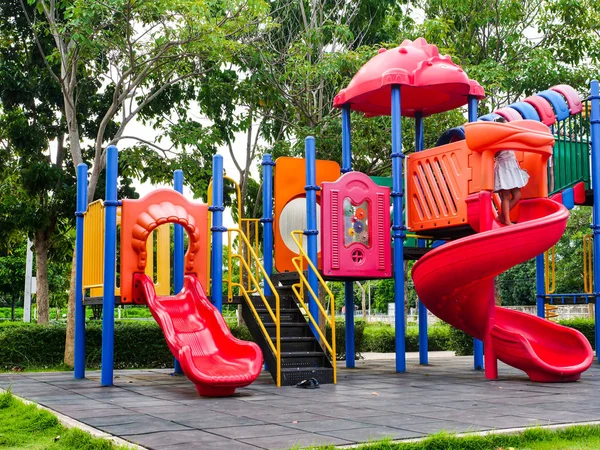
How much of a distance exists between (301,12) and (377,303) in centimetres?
5195

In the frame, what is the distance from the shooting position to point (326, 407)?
21.8 feet

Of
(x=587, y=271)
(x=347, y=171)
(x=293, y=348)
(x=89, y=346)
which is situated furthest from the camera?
(x=587, y=271)

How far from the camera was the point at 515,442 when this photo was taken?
489 centimetres

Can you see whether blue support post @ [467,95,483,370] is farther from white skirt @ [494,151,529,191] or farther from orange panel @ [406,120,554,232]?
white skirt @ [494,151,529,191]

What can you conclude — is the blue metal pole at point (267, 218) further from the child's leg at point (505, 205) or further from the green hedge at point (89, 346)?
the child's leg at point (505, 205)

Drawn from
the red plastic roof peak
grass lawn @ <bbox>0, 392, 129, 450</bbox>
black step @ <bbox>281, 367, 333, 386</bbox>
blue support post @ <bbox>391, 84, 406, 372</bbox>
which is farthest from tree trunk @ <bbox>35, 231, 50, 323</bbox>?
grass lawn @ <bbox>0, 392, 129, 450</bbox>

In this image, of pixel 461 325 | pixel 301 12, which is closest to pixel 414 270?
pixel 461 325

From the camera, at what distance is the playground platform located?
5.14m

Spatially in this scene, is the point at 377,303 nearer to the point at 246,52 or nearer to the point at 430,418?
the point at 246,52

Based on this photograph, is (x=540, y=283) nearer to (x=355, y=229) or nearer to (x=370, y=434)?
(x=355, y=229)

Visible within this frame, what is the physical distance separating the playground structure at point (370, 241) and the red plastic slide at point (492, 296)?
0.06 feet

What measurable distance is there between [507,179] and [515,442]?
4.84m

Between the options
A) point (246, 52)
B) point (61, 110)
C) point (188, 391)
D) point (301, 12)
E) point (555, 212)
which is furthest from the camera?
point (301, 12)

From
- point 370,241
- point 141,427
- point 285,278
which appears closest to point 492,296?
point 370,241
